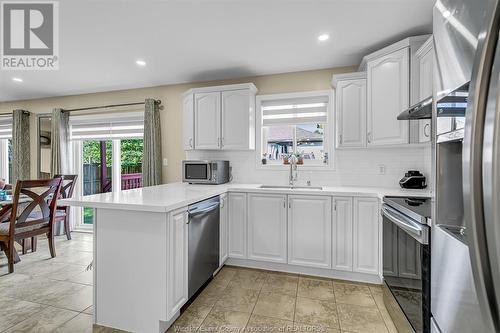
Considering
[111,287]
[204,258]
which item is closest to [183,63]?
[204,258]

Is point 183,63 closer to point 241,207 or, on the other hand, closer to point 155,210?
point 241,207

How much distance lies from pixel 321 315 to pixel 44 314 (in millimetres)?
2279

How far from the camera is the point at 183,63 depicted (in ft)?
10.1

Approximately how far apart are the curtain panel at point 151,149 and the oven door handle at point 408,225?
3.19m

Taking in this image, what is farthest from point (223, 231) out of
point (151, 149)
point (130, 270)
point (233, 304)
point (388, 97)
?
point (388, 97)

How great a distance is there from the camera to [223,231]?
2.72m

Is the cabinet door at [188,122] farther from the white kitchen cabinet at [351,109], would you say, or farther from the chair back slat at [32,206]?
the white kitchen cabinet at [351,109]

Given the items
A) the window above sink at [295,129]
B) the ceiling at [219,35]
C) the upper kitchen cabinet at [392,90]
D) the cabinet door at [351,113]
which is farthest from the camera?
the window above sink at [295,129]

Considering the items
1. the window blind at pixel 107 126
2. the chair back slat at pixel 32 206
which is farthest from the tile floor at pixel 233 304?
the window blind at pixel 107 126

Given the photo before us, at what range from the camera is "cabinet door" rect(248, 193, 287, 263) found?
2684mm

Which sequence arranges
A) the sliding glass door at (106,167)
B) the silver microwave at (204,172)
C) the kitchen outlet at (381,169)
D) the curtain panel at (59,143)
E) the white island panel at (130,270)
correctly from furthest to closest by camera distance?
the sliding glass door at (106,167) → the curtain panel at (59,143) → the silver microwave at (204,172) → the kitchen outlet at (381,169) → the white island panel at (130,270)

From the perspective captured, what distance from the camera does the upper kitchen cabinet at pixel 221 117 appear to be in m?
3.18

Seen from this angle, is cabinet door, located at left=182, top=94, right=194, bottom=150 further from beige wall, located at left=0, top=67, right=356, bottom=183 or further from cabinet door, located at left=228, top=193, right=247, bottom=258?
cabinet door, located at left=228, top=193, right=247, bottom=258

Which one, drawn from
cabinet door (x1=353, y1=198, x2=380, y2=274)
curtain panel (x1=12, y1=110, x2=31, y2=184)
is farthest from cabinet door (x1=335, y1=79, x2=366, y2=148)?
curtain panel (x1=12, y1=110, x2=31, y2=184)
